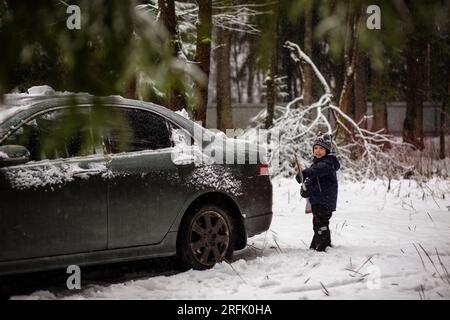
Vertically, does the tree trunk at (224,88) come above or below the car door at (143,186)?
above

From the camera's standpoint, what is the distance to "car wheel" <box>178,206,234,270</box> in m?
5.72

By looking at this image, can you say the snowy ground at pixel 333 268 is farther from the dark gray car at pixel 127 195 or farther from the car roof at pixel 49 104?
the car roof at pixel 49 104

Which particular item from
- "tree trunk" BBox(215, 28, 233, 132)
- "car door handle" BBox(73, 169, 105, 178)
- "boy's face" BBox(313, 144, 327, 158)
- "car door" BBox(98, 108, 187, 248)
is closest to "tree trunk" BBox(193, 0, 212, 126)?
"boy's face" BBox(313, 144, 327, 158)

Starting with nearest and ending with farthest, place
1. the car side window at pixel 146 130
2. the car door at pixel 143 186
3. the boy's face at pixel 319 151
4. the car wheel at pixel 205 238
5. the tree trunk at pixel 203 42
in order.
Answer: the car door at pixel 143 186, the car side window at pixel 146 130, the car wheel at pixel 205 238, the boy's face at pixel 319 151, the tree trunk at pixel 203 42

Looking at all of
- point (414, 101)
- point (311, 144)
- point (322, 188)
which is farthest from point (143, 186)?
point (414, 101)

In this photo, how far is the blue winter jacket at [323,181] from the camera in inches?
258

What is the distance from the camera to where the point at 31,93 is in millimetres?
4641

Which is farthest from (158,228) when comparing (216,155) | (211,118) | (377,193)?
(211,118)

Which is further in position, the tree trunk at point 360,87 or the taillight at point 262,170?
the tree trunk at point 360,87

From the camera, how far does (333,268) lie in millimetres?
5719

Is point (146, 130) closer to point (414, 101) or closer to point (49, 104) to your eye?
point (49, 104)

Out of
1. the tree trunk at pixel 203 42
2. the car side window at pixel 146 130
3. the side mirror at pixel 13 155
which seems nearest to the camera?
the side mirror at pixel 13 155

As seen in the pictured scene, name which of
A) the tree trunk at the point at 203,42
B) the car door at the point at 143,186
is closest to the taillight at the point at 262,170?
the car door at the point at 143,186

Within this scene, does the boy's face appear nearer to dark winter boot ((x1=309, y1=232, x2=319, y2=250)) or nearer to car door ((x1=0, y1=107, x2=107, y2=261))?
dark winter boot ((x1=309, y1=232, x2=319, y2=250))
